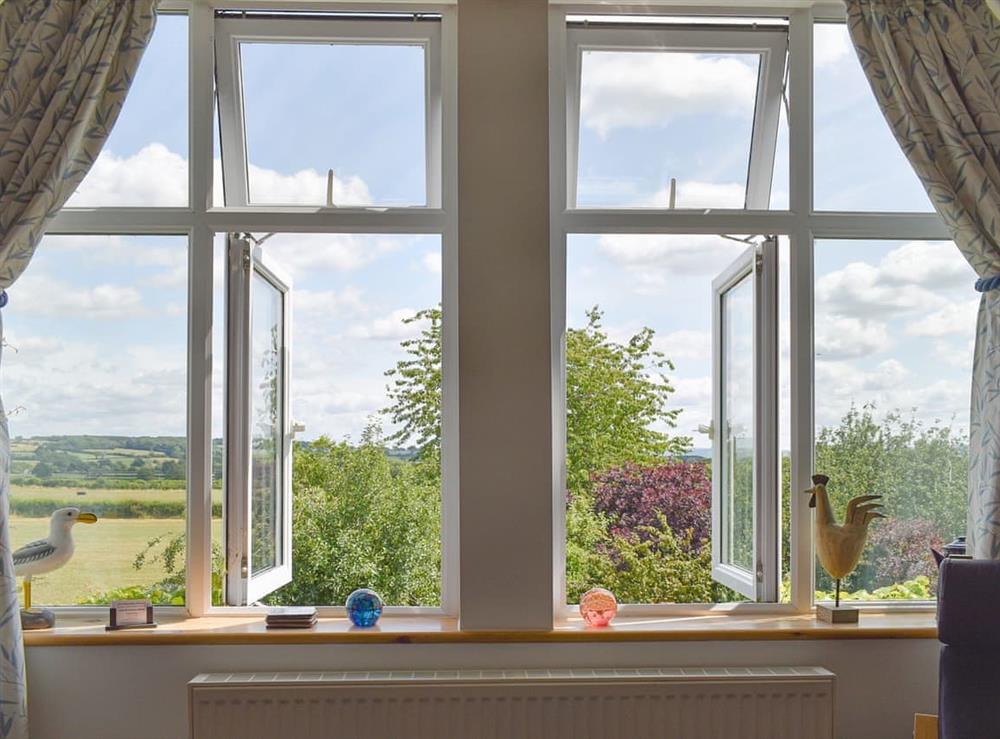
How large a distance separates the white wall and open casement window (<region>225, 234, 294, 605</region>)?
0.30 m

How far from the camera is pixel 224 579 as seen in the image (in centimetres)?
297

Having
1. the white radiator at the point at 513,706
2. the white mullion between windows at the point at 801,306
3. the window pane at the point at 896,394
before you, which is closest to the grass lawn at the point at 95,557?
the white radiator at the point at 513,706

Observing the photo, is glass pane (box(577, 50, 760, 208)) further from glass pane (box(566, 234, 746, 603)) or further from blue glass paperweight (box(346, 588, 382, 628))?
blue glass paperweight (box(346, 588, 382, 628))

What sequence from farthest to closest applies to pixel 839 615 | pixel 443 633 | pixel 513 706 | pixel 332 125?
pixel 332 125 → pixel 839 615 → pixel 443 633 → pixel 513 706

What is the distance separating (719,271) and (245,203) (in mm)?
1592

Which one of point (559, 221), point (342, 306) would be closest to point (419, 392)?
point (342, 306)

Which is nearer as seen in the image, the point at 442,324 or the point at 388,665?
the point at 388,665

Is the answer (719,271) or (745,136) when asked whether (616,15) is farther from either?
(719,271)

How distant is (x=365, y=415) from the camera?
9.98 ft

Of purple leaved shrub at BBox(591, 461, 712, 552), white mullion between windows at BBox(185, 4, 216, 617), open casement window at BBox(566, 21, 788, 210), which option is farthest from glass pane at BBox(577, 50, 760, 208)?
white mullion between windows at BBox(185, 4, 216, 617)

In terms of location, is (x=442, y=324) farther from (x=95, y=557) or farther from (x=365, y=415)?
(x=95, y=557)

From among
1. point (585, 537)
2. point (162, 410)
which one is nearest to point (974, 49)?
point (585, 537)

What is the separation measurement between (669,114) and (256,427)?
5.57ft

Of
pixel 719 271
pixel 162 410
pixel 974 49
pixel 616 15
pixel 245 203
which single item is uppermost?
pixel 616 15
